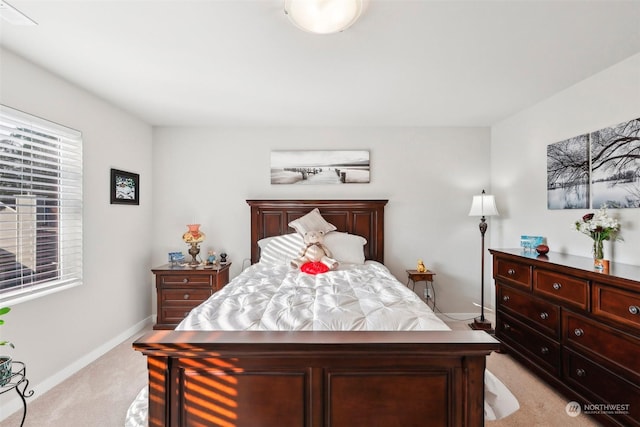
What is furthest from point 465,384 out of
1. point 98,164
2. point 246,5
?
point 98,164

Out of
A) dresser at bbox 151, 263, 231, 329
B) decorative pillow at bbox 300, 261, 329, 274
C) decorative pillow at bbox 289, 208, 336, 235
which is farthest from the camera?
decorative pillow at bbox 289, 208, 336, 235

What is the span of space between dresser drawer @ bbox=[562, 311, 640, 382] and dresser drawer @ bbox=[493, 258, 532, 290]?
17.4 inches

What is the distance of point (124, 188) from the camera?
3.40 meters

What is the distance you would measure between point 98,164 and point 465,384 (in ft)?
11.6

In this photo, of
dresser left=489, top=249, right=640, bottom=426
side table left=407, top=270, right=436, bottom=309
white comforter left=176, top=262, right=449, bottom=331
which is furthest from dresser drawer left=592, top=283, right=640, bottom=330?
side table left=407, top=270, right=436, bottom=309

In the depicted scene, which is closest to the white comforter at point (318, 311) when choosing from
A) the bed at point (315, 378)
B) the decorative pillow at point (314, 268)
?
the bed at point (315, 378)

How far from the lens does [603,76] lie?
8.10ft

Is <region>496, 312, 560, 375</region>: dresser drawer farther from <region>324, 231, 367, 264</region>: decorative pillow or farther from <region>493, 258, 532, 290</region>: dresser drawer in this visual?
<region>324, 231, 367, 264</region>: decorative pillow

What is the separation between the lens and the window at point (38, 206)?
2.16 meters

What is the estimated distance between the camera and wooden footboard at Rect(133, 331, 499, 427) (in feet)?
4.33

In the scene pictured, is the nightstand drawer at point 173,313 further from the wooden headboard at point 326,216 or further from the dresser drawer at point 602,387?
the dresser drawer at point 602,387

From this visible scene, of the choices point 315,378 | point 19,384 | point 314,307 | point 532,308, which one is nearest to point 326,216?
point 314,307

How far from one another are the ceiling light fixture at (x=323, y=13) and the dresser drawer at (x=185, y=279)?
283 cm

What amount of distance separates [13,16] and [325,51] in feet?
6.06
